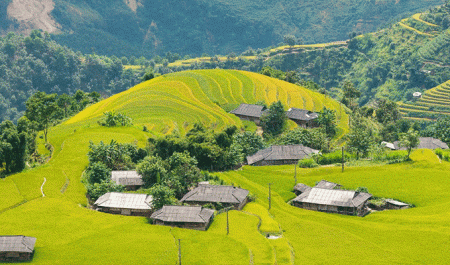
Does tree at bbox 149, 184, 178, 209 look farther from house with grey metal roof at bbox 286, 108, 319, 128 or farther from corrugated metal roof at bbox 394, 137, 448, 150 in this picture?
house with grey metal roof at bbox 286, 108, 319, 128

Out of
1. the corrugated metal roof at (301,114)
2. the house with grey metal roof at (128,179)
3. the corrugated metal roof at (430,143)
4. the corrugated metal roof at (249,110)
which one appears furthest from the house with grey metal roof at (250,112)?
the house with grey metal roof at (128,179)

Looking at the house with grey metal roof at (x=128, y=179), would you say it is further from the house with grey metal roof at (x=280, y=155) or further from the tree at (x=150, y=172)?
the house with grey metal roof at (x=280, y=155)

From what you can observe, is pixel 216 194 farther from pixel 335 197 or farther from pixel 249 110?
pixel 249 110

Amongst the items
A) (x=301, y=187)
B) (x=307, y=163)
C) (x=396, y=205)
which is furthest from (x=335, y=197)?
(x=307, y=163)

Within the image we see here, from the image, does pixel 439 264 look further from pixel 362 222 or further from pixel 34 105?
pixel 34 105

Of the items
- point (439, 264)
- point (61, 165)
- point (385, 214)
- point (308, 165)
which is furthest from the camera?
point (308, 165)

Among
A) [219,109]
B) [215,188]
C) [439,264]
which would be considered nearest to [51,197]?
[215,188]

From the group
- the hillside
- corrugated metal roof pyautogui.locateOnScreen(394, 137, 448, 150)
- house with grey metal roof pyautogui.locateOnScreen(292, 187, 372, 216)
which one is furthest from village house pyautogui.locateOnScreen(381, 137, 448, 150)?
house with grey metal roof pyautogui.locateOnScreen(292, 187, 372, 216)
